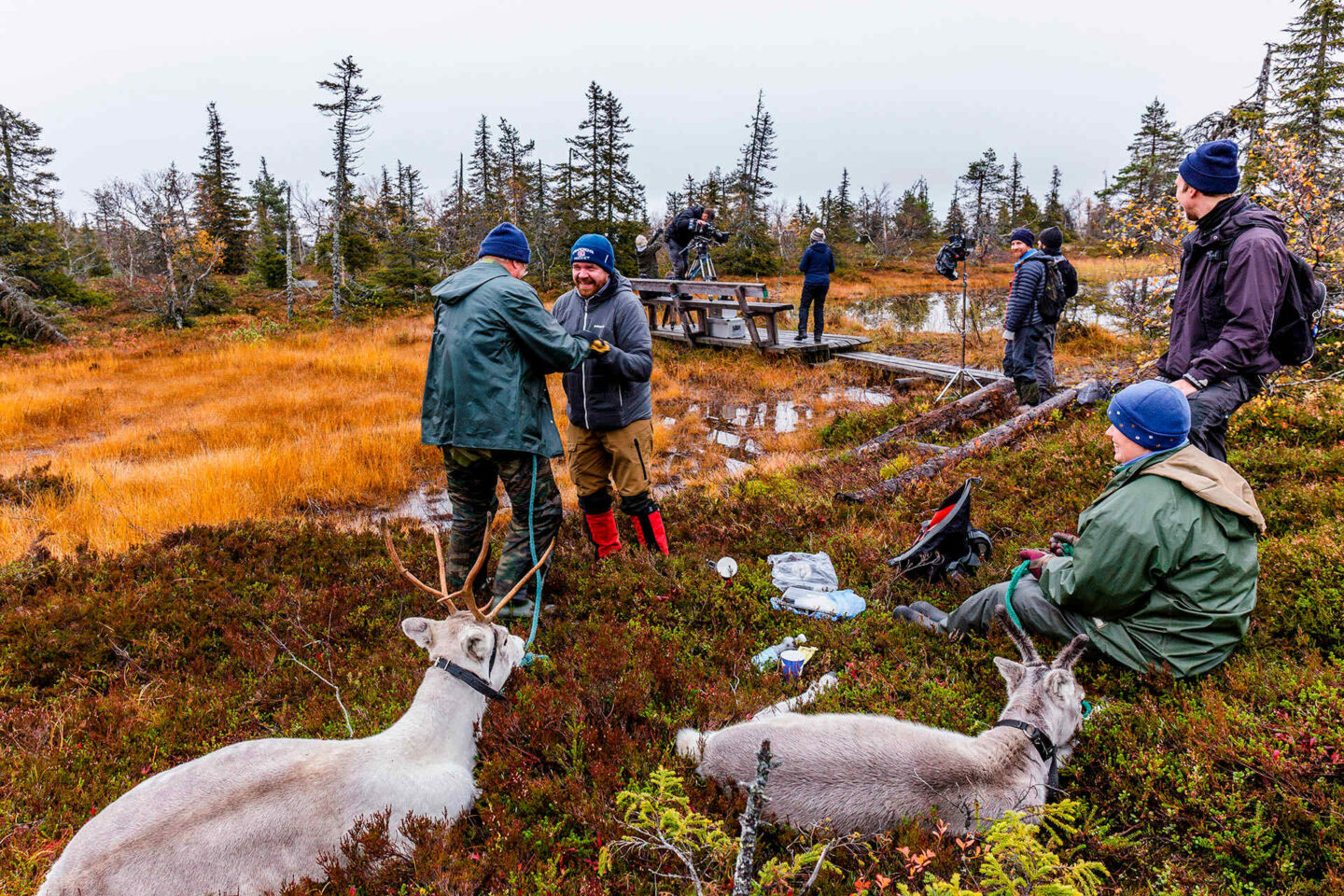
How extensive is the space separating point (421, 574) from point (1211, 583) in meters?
5.11

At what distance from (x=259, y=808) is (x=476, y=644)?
3.28 ft

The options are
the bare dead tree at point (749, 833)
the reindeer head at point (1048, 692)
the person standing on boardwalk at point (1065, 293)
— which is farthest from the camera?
the person standing on boardwalk at point (1065, 293)

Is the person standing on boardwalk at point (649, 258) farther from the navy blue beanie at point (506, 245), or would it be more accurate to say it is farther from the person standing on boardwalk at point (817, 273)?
the navy blue beanie at point (506, 245)

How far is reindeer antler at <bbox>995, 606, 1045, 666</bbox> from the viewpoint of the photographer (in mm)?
3121

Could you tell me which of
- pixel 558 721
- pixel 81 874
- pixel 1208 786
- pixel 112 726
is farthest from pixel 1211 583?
pixel 112 726

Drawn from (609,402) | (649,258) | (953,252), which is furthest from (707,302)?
(609,402)

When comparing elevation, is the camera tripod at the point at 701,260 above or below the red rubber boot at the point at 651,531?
above

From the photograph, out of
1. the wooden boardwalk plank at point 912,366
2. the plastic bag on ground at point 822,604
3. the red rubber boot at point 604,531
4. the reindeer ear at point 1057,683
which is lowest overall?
the plastic bag on ground at point 822,604

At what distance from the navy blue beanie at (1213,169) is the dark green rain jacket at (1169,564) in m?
1.82

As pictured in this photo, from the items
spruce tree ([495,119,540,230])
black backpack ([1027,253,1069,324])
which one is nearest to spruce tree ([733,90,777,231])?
spruce tree ([495,119,540,230])

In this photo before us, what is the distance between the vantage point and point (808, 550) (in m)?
5.24

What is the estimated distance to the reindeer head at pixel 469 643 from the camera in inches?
118

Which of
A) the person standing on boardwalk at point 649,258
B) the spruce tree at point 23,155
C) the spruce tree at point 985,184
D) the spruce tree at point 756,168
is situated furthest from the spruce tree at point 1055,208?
the spruce tree at point 23,155

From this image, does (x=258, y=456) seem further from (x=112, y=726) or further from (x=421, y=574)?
(x=112, y=726)
